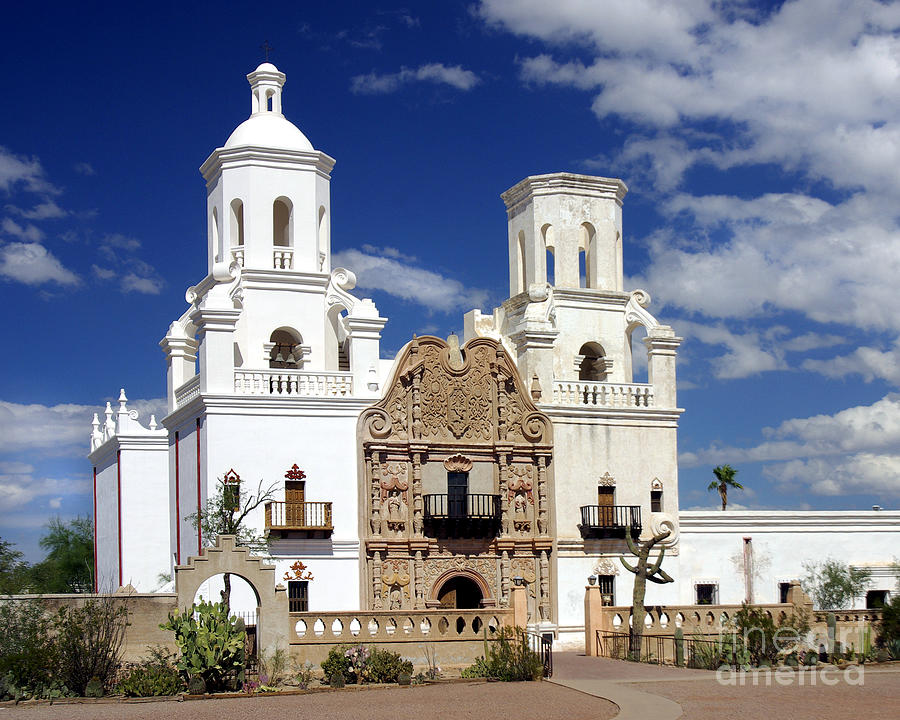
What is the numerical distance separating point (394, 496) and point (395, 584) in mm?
2556

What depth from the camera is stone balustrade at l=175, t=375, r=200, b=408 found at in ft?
126

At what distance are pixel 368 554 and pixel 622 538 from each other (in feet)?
27.2

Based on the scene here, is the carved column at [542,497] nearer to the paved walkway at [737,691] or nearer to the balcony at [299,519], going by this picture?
the paved walkway at [737,691]

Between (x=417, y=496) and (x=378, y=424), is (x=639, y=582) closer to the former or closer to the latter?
(x=417, y=496)

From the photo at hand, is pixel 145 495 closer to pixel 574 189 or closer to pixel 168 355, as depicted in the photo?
pixel 168 355

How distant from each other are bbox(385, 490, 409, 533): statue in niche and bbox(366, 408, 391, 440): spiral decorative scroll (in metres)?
1.72

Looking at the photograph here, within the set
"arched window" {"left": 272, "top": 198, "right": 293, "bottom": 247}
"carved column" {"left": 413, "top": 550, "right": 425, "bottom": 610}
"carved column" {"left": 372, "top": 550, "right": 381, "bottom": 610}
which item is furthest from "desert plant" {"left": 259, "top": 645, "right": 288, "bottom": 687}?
"arched window" {"left": 272, "top": 198, "right": 293, "bottom": 247}

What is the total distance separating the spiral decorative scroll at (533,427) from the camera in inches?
1594

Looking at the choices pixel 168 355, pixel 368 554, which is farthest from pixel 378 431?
pixel 168 355

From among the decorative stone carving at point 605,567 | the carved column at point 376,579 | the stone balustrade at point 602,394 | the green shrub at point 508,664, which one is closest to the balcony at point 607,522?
the decorative stone carving at point 605,567

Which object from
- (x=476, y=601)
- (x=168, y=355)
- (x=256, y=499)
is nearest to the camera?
(x=256, y=499)

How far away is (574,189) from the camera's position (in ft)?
144

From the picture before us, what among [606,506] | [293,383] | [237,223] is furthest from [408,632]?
[237,223]

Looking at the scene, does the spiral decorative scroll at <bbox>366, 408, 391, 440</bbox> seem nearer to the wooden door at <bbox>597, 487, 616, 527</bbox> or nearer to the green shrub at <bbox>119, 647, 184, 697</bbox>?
the wooden door at <bbox>597, 487, 616, 527</bbox>
